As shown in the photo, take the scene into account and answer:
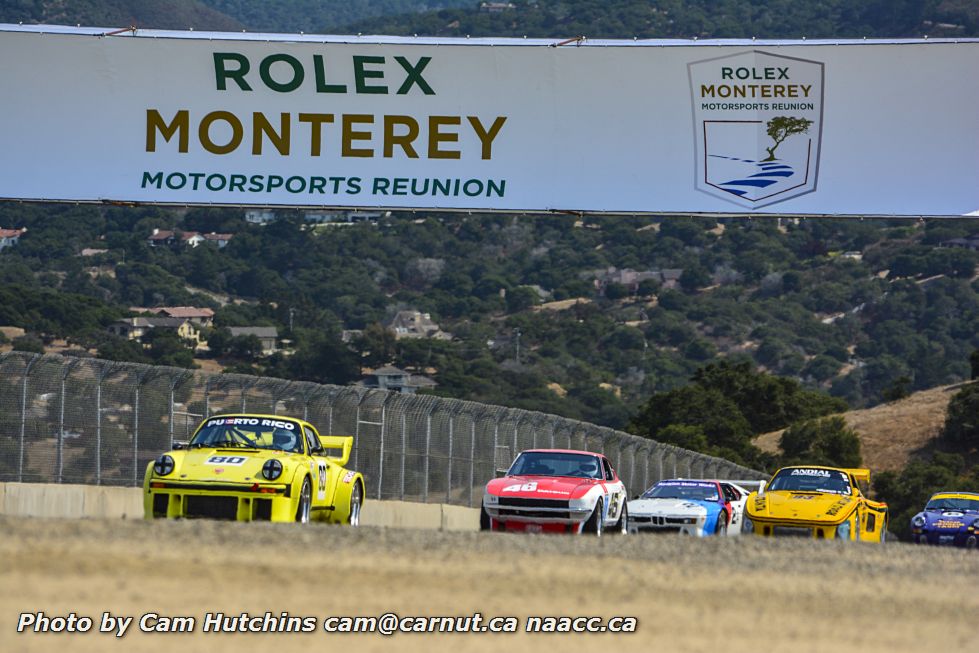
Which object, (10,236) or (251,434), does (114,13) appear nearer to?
(10,236)

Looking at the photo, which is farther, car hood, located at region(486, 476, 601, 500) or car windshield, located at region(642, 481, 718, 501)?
car windshield, located at region(642, 481, 718, 501)

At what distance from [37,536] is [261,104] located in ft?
34.9

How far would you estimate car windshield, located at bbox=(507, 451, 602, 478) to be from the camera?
2055 centimetres

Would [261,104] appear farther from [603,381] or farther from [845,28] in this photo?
[845,28]

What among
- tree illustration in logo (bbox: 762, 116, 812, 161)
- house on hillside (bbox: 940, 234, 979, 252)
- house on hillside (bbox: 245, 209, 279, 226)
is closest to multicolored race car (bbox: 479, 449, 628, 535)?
tree illustration in logo (bbox: 762, 116, 812, 161)

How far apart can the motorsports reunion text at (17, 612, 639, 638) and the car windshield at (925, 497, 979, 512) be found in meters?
16.2

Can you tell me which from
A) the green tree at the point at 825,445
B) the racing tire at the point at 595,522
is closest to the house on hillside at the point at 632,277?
the green tree at the point at 825,445

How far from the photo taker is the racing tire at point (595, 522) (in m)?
19.6

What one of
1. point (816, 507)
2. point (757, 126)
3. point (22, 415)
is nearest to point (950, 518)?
point (816, 507)

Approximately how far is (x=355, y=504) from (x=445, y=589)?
6700 mm

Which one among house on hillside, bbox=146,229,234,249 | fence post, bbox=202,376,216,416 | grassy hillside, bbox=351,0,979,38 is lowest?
fence post, bbox=202,376,216,416

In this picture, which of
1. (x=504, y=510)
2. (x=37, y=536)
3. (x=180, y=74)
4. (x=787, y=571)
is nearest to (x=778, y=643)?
(x=787, y=571)

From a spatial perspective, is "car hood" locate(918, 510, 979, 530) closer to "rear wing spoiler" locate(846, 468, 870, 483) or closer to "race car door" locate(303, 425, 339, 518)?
"rear wing spoiler" locate(846, 468, 870, 483)

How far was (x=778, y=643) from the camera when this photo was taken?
10664 mm
